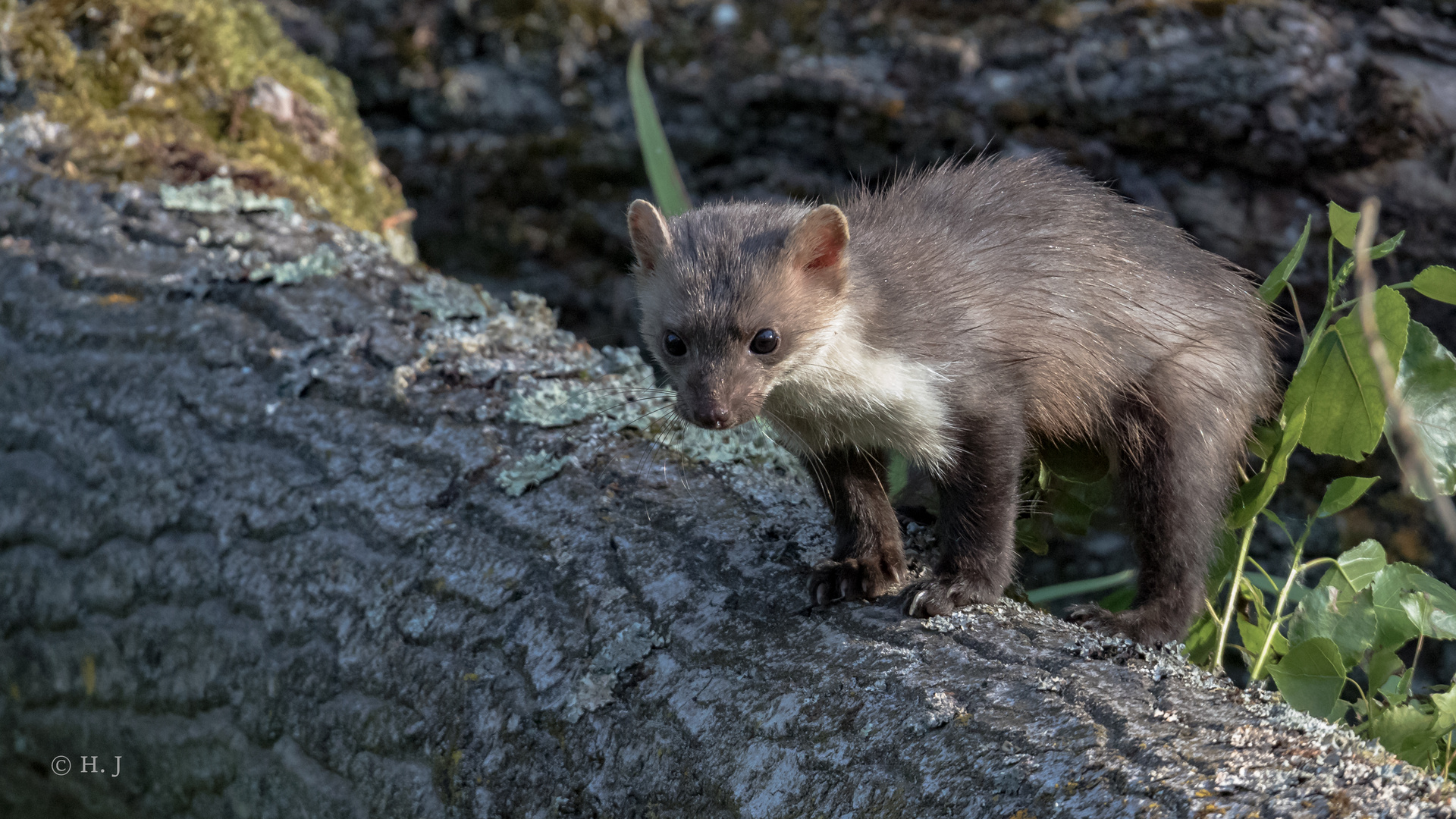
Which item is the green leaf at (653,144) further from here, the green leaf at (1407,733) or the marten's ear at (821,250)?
the green leaf at (1407,733)

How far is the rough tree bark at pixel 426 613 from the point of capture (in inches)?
65.3

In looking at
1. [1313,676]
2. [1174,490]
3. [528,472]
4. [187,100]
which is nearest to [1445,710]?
[1313,676]

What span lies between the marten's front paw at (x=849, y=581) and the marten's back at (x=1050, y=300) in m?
0.51

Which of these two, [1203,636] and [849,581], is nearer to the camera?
[849,581]

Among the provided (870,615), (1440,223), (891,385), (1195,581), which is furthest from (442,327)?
(1440,223)

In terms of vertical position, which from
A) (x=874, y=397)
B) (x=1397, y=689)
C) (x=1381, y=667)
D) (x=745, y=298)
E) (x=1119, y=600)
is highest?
(x=745, y=298)

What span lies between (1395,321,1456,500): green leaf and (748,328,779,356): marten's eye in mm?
1301

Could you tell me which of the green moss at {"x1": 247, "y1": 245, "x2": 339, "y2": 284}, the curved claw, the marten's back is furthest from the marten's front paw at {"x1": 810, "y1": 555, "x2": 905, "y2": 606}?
the green moss at {"x1": 247, "y1": 245, "x2": 339, "y2": 284}

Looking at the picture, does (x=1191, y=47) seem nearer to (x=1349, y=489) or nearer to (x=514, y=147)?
(x=1349, y=489)

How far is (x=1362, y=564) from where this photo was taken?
2275 millimetres

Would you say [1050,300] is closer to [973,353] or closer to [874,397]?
[973,353]

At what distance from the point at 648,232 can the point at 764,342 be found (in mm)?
441

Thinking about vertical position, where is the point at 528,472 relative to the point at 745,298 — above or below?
below

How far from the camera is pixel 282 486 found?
8.54ft
